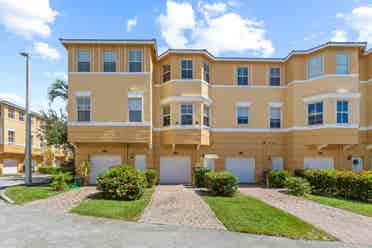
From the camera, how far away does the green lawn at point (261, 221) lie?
7.17m

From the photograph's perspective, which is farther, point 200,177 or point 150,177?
point 200,177

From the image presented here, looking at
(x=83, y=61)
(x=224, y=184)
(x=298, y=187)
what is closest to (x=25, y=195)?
(x=83, y=61)

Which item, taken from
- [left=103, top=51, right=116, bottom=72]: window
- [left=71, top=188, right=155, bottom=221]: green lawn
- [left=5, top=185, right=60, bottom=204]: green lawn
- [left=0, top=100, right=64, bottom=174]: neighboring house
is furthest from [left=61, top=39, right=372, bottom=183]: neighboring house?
[left=0, top=100, right=64, bottom=174]: neighboring house

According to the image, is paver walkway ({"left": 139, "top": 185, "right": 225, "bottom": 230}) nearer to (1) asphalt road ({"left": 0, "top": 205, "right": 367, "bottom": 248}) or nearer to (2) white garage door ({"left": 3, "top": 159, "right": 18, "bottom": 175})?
(1) asphalt road ({"left": 0, "top": 205, "right": 367, "bottom": 248})

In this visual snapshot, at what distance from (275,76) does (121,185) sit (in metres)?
14.9

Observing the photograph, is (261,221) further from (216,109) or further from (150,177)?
(216,109)

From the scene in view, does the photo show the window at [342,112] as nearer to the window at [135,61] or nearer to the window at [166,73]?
the window at [166,73]

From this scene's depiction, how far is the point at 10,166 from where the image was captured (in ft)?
106

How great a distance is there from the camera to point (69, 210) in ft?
31.9

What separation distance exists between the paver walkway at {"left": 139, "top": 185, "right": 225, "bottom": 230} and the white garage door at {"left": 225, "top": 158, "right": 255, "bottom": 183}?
6.88 metres

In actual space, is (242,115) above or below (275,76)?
below

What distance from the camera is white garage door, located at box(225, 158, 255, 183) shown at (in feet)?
63.5

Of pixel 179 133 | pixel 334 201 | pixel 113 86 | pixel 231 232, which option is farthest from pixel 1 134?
pixel 334 201

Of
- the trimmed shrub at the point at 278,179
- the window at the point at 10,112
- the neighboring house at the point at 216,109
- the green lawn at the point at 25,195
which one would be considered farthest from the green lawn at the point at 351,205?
the window at the point at 10,112
